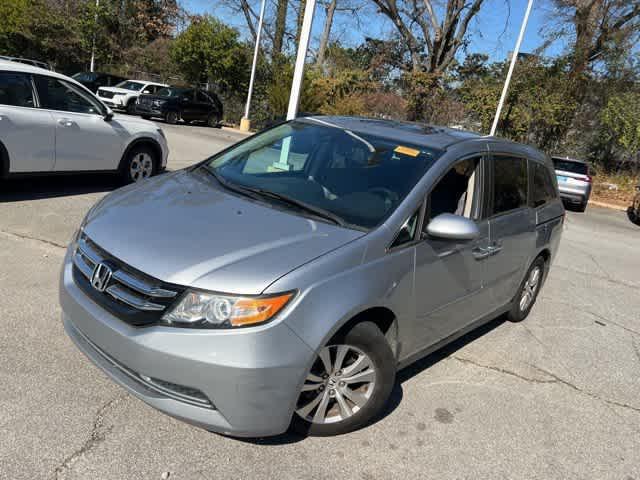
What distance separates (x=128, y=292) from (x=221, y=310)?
0.50m

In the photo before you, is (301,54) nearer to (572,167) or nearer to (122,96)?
(572,167)

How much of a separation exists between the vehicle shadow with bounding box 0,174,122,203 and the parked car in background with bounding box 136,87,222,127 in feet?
45.8

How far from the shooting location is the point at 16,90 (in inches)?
250

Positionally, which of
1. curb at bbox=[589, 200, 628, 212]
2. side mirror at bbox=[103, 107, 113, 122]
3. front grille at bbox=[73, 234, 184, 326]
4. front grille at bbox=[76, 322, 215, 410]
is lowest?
curb at bbox=[589, 200, 628, 212]

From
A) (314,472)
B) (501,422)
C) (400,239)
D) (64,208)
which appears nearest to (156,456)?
(314,472)

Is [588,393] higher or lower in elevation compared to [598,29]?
lower

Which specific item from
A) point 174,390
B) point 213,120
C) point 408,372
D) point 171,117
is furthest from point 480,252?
point 213,120

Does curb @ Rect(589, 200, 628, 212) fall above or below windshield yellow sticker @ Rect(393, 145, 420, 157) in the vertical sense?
below

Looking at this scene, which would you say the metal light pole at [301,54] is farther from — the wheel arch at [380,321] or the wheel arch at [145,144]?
the wheel arch at [380,321]

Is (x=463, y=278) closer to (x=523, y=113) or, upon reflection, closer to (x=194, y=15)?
(x=523, y=113)

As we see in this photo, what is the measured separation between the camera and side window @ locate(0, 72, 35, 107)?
20.5 ft

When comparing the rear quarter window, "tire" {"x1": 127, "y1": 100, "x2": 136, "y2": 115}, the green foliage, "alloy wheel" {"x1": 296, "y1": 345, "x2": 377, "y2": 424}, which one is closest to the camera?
"alloy wheel" {"x1": 296, "y1": 345, "x2": 377, "y2": 424}

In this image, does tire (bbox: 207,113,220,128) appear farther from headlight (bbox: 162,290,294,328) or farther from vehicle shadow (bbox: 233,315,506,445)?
headlight (bbox: 162,290,294,328)

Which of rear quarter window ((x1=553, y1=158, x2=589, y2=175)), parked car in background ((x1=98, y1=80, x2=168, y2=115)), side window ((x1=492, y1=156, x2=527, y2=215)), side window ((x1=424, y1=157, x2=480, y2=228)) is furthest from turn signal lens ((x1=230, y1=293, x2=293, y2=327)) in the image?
parked car in background ((x1=98, y1=80, x2=168, y2=115))
